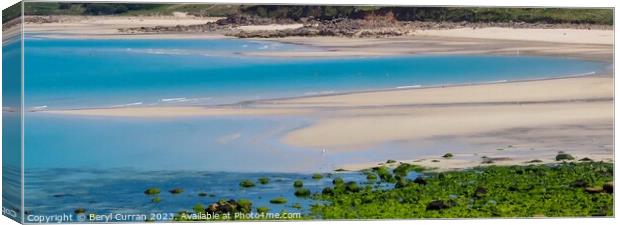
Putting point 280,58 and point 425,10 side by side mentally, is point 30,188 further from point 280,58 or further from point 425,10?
point 425,10

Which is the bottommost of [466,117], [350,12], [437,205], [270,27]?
[437,205]

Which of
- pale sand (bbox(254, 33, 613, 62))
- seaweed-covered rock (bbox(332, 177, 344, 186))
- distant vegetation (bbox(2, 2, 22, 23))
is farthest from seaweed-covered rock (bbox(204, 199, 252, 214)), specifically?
distant vegetation (bbox(2, 2, 22, 23))

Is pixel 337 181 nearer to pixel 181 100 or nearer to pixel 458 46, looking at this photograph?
pixel 181 100

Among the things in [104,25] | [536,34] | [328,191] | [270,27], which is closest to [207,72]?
[270,27]

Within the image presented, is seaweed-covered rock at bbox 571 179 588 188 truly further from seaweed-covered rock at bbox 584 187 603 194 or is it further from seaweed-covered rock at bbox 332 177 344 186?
seaweed-covered rock at bbox 332 177 344 186

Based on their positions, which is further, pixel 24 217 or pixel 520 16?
pixel 520 16

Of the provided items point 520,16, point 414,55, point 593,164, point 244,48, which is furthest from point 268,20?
point 593,164
